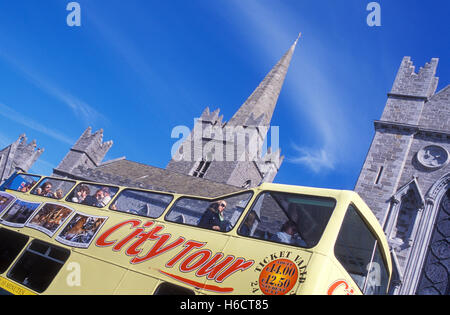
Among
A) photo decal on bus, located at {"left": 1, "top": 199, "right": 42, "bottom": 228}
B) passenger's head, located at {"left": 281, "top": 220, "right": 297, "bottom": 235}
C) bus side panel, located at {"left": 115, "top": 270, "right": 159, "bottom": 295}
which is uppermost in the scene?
passenger's head, located at {"left": 281, "top": 220, "right": 297, "bottom": 235}

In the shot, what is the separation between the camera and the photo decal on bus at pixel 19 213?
6.90 m

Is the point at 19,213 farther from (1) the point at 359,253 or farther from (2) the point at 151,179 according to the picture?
(2) the point at 151,179

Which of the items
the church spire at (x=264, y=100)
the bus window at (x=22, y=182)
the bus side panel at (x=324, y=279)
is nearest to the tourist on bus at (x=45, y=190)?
the bus window at (x=22, y=182)

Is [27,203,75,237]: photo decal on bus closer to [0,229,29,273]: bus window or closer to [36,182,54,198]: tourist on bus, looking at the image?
[0,229,29,273]: bus window

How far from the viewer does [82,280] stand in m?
5.25

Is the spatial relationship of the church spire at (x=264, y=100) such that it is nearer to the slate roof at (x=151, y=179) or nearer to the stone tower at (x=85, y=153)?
the slate roof at (x=151, y=179)

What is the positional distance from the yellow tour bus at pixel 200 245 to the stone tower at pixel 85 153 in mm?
25546

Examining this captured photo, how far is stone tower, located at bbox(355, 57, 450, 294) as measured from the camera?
12.6 meters

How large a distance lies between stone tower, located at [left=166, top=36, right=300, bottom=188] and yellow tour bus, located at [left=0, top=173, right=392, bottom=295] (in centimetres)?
2567

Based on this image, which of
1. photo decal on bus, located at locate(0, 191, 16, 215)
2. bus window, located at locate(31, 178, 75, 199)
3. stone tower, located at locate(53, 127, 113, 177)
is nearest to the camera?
bus window, located at locate(31, 178, 75, 199)

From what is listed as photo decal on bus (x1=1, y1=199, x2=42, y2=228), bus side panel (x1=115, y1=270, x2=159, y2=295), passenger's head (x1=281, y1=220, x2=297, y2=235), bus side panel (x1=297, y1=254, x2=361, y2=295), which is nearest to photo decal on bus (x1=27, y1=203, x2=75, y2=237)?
photo decal on bus (x1=1, y1=199, x2=42, y2=228)

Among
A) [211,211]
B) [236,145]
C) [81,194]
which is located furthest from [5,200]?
[236,145]
